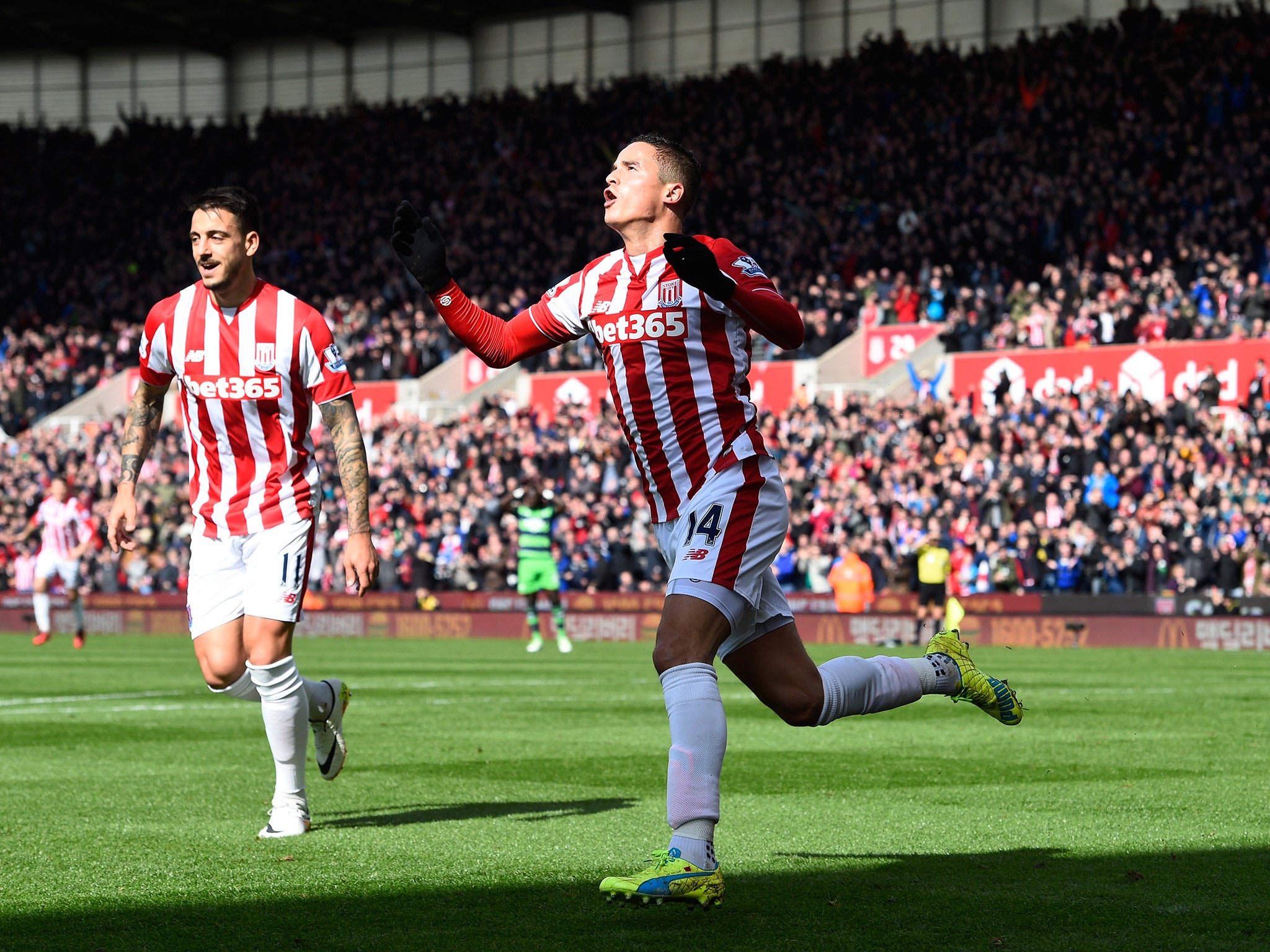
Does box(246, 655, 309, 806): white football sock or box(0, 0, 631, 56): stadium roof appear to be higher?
box(0, 0, 631, 56): stadium roof

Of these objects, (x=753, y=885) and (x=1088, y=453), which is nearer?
(x=753, y=885)

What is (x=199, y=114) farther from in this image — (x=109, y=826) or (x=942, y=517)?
(x=109, y=826)

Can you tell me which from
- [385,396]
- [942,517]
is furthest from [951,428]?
[385,396]

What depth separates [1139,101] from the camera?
3334 cm

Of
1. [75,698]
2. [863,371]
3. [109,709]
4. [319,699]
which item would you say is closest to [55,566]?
[75,698]

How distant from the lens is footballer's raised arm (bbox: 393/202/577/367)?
542 centimetres

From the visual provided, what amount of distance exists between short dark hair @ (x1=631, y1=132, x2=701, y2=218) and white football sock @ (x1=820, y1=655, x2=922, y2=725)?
1554mm

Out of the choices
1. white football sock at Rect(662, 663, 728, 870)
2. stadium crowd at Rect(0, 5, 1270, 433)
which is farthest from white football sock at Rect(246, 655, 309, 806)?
stadium crowd at Rect(0, 5, 1270, 433)

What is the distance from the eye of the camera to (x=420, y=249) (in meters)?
5.41

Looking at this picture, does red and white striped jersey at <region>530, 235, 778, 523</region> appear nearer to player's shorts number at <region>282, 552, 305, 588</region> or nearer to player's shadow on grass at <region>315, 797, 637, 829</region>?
player's shorts number at <region>282, 552, 305, 588</region>

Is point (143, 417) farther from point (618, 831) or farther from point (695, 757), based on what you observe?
point (695, 757)

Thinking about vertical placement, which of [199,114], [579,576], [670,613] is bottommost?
[579,576]

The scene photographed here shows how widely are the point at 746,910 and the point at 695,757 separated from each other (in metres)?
0.44

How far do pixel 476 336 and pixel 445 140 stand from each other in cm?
4127
